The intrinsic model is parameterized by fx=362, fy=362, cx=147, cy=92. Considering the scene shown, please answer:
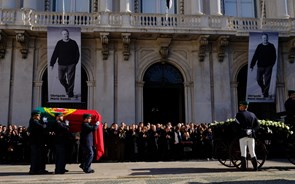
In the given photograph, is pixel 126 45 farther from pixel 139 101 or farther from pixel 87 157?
pixel 87 157

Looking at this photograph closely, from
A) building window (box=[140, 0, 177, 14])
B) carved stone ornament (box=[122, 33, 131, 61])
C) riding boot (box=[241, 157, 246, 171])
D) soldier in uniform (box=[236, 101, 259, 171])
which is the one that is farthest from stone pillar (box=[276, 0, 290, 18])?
riding boot (box=[241, 157, 246, 171])

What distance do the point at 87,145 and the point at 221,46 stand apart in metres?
12.1

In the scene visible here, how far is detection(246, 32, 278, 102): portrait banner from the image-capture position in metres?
19.5

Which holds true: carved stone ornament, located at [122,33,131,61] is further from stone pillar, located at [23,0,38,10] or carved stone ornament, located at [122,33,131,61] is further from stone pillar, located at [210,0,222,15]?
stone pillar, located at [23,0,38,10]

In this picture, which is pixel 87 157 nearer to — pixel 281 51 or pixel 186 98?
pixel 186 98

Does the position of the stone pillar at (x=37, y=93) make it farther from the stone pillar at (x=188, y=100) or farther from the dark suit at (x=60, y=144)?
the dark suit at (x=60, y=144)

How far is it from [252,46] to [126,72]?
6935 mm

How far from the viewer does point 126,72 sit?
1981cm

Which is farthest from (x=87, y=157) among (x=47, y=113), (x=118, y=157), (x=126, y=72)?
(x=126, y=72)

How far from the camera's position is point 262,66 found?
19.6 m

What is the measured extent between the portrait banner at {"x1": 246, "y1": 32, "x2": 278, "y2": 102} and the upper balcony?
2.62ft

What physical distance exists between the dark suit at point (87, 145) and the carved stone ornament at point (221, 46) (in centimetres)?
1163

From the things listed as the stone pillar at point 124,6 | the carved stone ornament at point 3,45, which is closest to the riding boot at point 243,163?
the stone pillar at point 124,6

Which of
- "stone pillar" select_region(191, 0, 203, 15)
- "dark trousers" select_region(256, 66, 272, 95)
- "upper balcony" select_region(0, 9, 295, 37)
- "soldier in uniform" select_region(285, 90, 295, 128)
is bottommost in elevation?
"soldier in uniform" select_region(285, 90, 295, 128)
